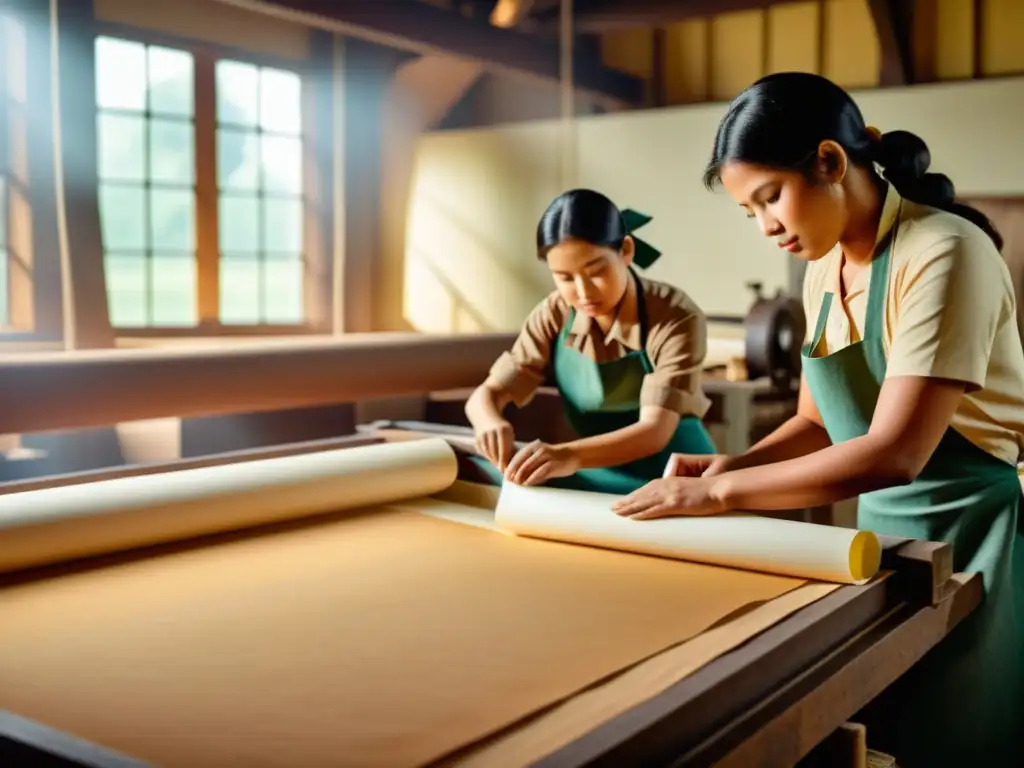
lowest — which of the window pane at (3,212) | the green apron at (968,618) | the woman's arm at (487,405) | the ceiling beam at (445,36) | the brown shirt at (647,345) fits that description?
the green apron at (968,618)

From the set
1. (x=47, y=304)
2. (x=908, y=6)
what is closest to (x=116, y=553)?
(x=47, y=304)

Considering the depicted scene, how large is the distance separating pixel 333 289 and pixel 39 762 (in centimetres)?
561

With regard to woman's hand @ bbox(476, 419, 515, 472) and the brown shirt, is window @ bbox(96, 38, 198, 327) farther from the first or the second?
woman's hand @ bbox(476, 419, 515, 472)

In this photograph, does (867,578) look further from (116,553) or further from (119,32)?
(119,32)

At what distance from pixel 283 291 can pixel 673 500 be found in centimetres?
498

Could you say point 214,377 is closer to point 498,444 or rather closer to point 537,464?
point 498,444

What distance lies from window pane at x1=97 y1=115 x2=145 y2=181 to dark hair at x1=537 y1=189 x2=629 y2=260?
389 centimetres

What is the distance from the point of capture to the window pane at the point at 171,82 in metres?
5.23

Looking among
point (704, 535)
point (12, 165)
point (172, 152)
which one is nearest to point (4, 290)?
point (12, 165)

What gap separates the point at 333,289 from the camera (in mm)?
6250

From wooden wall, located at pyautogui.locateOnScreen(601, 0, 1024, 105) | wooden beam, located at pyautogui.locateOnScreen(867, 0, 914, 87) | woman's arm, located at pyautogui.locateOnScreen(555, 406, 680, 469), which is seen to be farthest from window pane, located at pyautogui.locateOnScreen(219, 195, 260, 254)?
woman's arm, located at pyautogui.locateOnScreen(555, 406, 680, 469)

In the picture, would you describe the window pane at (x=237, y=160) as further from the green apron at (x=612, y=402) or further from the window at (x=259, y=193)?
the green apron at (x=612, y=402)

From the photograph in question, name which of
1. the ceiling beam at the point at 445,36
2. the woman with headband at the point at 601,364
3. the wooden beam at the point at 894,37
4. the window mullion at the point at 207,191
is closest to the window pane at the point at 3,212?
the window mullion at the point at 207,191

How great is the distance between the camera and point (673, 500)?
1.39 m
